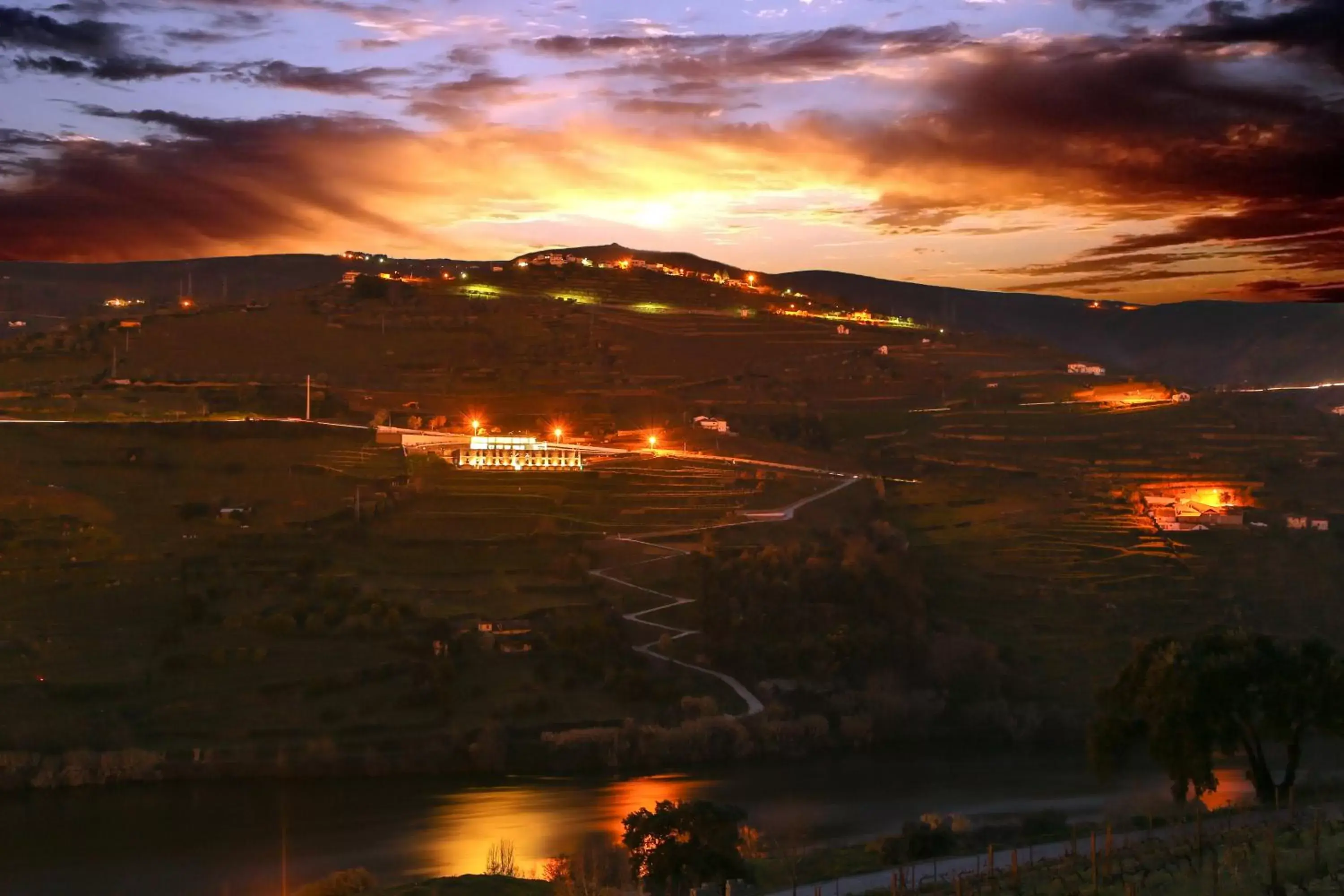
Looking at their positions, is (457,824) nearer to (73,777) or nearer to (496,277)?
(73,777)

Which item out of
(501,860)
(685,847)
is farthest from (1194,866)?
(501,860)

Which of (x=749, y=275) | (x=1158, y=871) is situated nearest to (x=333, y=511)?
(x=1158, y=871)

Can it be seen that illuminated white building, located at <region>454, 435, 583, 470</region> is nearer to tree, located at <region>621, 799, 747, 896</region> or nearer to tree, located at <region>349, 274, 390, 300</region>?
tree, located at <region>349, 274, 390, 300</region>

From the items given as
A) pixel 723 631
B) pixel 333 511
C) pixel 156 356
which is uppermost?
pixel 156 356

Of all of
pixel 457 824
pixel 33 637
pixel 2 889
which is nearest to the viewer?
pixel 2 889

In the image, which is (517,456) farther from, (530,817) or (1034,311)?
(1034,311)
